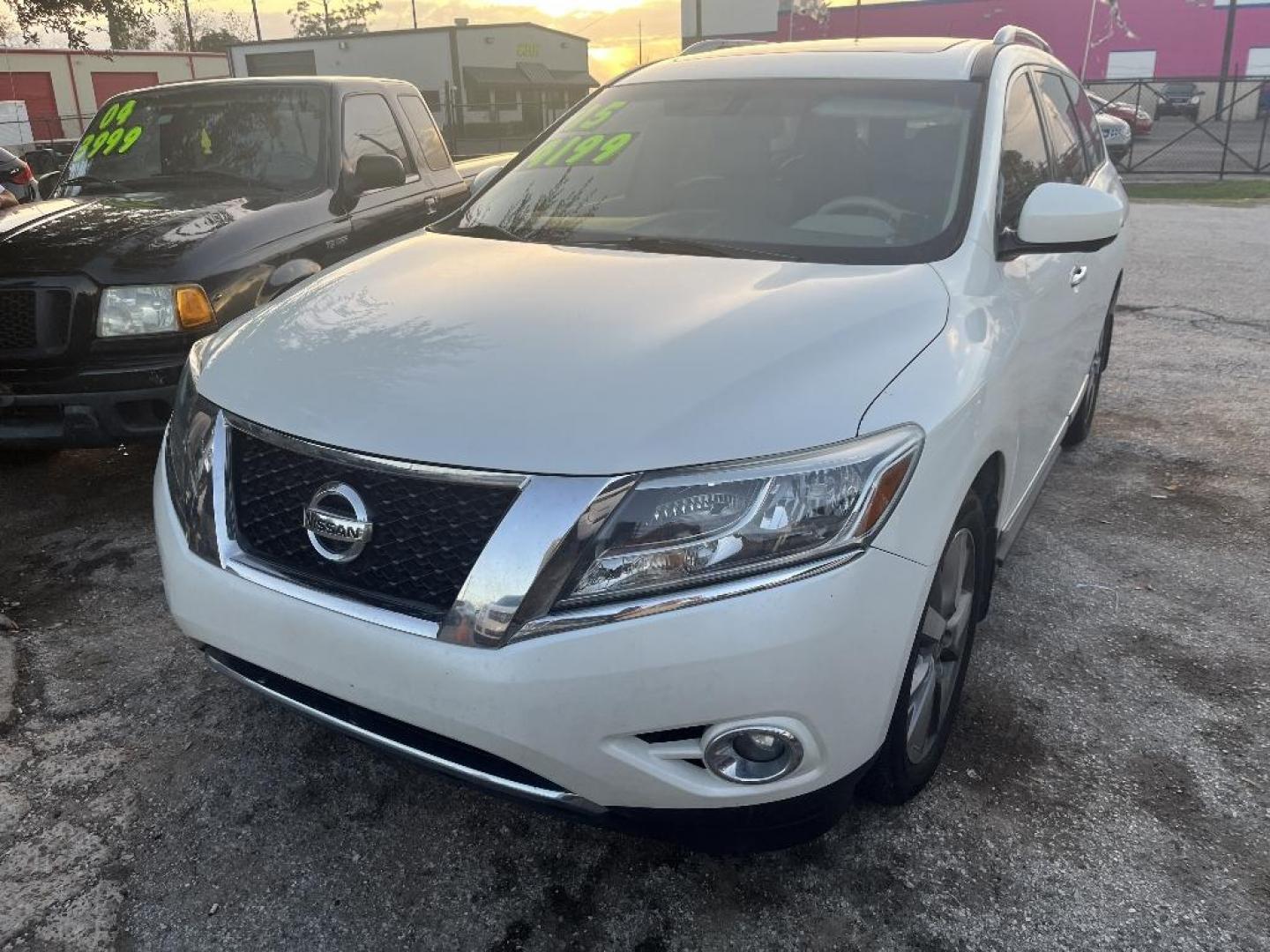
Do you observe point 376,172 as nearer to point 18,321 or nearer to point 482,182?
point 482,182

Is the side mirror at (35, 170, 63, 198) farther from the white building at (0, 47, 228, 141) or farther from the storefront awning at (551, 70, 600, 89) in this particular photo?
the storefront awning at (551, 70, 600, 89)

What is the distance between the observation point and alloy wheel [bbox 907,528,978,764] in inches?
89.8

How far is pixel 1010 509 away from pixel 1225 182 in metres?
17.9

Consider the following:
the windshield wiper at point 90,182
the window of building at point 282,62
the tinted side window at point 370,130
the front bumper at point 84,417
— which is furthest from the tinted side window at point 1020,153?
the window of building at point 282,62

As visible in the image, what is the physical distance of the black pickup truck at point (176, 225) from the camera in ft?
12.9

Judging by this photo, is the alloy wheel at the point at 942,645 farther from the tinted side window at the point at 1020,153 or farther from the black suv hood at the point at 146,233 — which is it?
the black suv hood at the point at 146,233

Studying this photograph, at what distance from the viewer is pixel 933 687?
2.42 m

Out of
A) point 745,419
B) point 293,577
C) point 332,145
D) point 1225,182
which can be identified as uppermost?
point 332,145

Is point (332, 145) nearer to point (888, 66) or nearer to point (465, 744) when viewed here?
point (888, 66)

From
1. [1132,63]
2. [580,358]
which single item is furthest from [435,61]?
[580,358]

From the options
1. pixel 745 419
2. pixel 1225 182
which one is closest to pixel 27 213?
pixel 745 419

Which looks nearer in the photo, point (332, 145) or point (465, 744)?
point (465, 744)

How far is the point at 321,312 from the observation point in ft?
8.16

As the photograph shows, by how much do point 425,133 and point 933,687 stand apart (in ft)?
16.6
